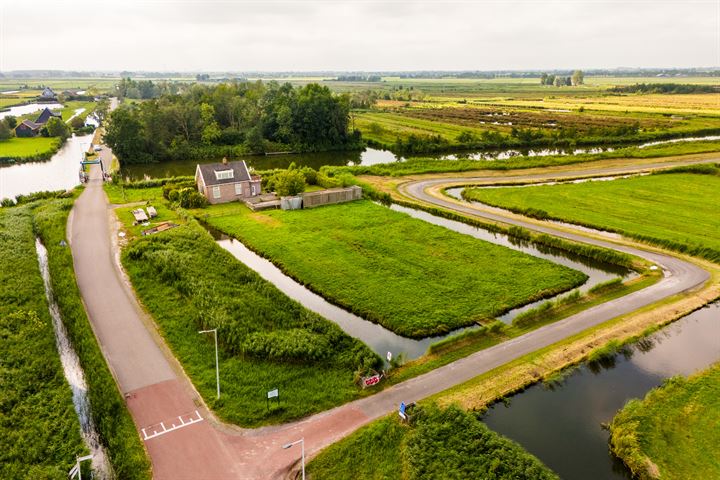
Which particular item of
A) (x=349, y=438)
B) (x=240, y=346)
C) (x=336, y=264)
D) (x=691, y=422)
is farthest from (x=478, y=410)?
(x=336, y=264)

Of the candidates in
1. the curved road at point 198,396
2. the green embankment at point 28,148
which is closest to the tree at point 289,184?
the curved road at point 198,396

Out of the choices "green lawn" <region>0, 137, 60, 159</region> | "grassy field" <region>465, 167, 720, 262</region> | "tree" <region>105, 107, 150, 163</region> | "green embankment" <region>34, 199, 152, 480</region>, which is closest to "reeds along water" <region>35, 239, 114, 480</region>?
"green embankment" <region>34, 199, 152, 480</region>

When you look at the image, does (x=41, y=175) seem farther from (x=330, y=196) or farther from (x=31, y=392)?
(x=31, y=392)

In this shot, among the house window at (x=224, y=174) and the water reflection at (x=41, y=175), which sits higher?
the house window at (x=224, y=174)

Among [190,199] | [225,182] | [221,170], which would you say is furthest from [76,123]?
[190,199]

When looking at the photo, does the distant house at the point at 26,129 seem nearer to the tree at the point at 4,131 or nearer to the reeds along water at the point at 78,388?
the tree at the point at 4,131

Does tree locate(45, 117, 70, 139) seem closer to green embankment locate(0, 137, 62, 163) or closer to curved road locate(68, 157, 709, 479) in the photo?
green embankment locate(0, 137, 62, 163)
